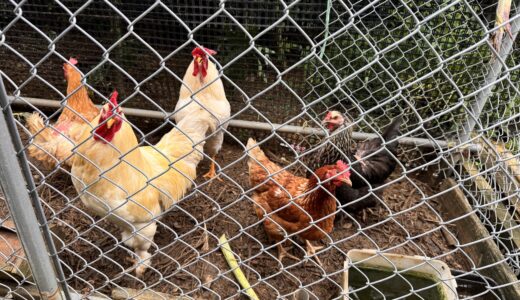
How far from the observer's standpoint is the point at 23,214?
4.55 ft

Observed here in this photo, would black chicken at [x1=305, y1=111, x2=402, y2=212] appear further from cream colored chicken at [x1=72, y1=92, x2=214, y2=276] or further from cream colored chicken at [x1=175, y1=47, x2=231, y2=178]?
cream colored chicken at [x1=72, y1=92, x2=214, y2=276]

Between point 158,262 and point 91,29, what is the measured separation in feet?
8.23

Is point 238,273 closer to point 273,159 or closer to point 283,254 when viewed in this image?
point 283,254

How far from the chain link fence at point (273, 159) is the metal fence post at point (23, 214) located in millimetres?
132

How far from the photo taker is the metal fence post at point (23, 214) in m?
1.23

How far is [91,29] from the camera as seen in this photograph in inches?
146

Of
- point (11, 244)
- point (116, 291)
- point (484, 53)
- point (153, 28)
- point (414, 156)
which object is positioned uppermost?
point (153, 28)

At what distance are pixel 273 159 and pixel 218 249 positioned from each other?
4.59ft

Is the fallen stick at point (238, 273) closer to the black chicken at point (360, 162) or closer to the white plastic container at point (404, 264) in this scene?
the white plastic container at point (404, 264)

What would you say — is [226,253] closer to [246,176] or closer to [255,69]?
[246,176]

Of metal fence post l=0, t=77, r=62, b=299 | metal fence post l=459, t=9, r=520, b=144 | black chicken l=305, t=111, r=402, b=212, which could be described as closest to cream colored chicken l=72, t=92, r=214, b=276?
metal fence post l=0, t=77, r=62, b=299

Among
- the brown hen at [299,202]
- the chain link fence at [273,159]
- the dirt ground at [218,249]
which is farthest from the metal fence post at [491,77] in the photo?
the brown hen at [299,202]

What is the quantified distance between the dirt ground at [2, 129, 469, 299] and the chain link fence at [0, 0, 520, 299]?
0.05 ft

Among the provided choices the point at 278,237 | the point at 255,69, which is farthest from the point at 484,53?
the point at 278,237
